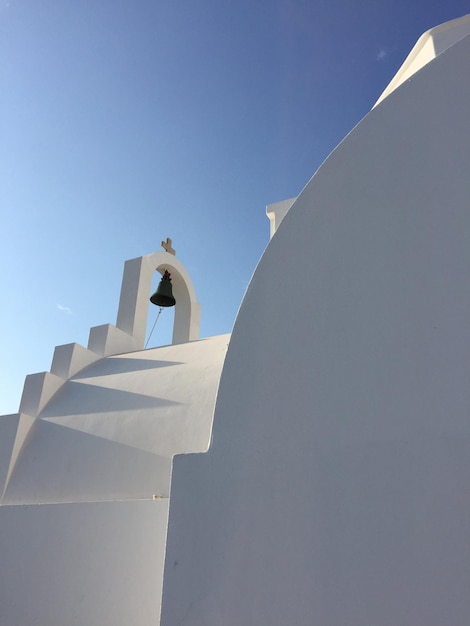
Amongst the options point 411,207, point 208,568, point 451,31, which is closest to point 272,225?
point 451,31

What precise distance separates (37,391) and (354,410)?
4.66 metres

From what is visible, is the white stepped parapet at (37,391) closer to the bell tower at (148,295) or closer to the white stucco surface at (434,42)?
the bell tower at (148,295)

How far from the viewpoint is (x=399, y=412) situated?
245 cm

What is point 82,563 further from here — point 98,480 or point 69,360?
point 69,360

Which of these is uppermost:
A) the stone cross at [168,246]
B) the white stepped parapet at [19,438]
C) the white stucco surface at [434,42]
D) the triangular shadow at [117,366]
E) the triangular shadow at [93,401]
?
the stone cross at [168,246]

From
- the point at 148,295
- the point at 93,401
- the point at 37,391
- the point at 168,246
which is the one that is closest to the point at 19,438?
the point at 37,391

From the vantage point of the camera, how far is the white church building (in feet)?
7.50

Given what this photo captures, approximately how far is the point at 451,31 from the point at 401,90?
125 centimetres

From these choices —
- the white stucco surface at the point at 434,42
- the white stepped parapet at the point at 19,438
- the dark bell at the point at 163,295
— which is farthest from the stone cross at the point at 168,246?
the white stucco surface at the point at 434,42

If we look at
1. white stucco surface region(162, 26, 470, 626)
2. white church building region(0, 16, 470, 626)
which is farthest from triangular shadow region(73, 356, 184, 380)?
white stucco surface region(162, 26, 470, 626)

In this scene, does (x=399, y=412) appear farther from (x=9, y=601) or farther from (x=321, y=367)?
(x=9, y=601)

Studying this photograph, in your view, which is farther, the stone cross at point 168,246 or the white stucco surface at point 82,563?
the stone cross at point 168,246

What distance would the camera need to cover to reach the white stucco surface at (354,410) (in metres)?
2.27

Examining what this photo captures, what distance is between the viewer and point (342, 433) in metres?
2.54
